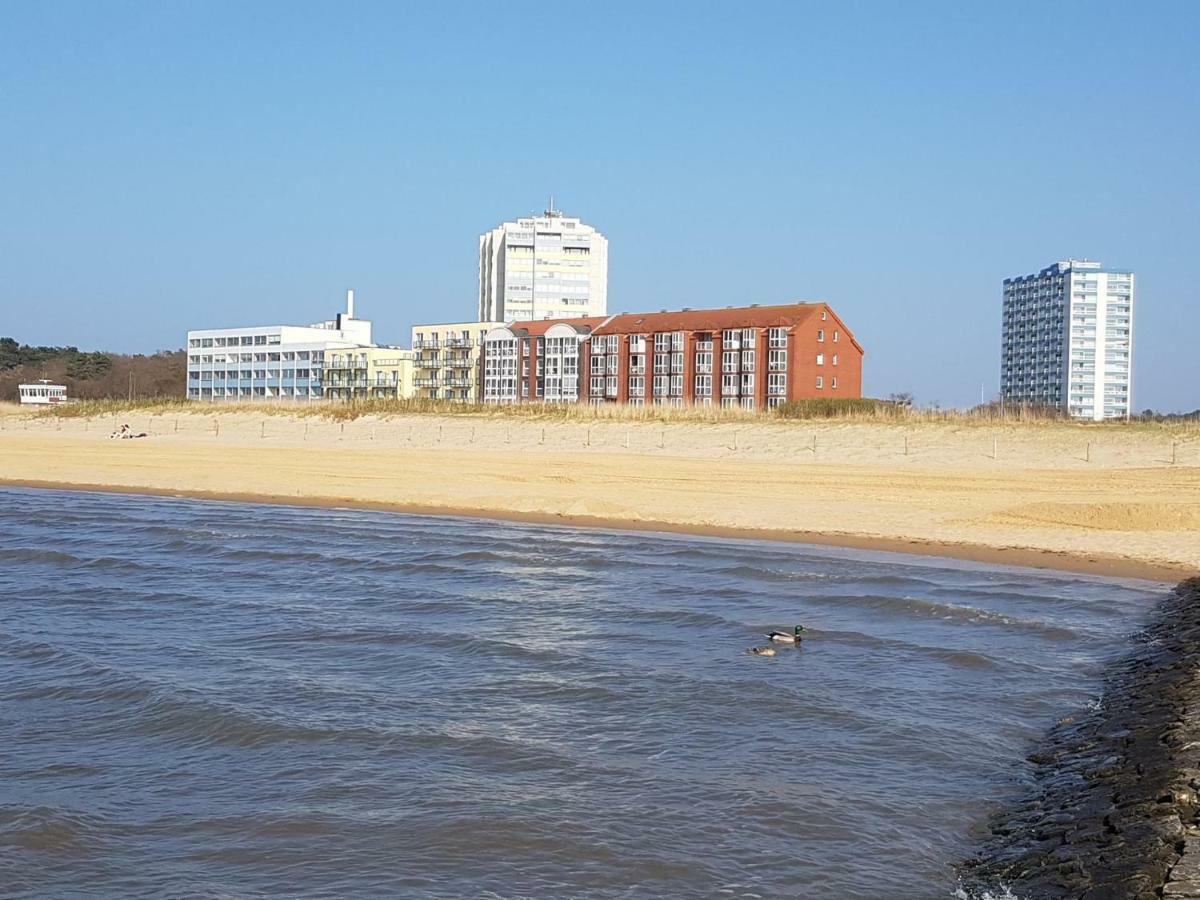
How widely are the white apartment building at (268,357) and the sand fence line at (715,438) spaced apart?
58604mm

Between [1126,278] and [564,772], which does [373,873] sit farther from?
[1126,278]

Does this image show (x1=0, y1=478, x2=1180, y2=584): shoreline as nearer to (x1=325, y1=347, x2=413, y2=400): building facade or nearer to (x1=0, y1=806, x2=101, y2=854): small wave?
(x1=0, y1=806, x2=101, y2=854): small wave

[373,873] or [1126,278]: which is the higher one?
[1126,278]

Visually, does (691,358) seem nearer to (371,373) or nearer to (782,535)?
(371,373)

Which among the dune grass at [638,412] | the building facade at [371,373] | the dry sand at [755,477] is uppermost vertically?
the building facade at [371,373]

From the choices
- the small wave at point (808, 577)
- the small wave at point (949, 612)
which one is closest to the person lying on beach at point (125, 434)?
the small wave at point (808, 577)

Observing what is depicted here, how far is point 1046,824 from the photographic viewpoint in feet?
22.7

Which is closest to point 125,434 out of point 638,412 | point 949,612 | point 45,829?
point 638,412

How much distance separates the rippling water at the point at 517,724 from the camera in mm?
6641

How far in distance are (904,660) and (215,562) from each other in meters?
11.6

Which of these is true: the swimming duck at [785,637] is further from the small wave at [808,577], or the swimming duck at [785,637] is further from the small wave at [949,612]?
the small wave at [808,577]

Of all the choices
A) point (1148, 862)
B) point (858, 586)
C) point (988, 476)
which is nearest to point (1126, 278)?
point (988, 476)

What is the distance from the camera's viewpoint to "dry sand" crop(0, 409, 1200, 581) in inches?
893

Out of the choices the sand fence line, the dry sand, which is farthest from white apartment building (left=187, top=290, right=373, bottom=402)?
the dry sand
